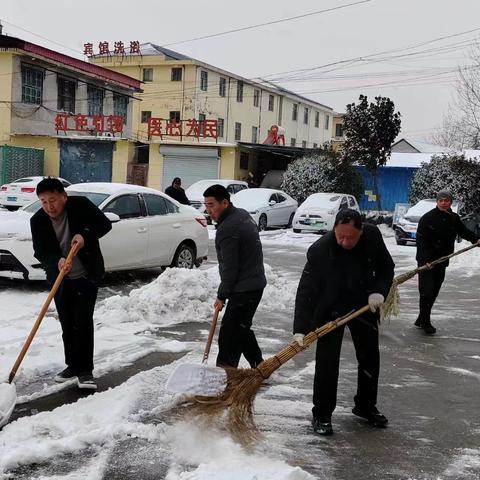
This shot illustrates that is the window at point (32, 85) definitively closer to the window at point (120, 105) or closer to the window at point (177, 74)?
the window at point (120, 105)

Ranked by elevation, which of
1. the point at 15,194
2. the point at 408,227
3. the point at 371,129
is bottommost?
the point at 408,227

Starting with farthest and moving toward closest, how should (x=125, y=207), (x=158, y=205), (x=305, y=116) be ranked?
(x=305, y=116)
(x=158, y=205)
(x=125, y=207)

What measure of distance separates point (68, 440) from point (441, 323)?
5938 mm

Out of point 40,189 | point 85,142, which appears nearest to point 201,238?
point 40,189

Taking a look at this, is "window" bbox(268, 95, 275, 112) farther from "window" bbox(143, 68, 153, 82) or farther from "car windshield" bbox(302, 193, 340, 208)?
"car windshield" bbox(302, 193, 340, 208)

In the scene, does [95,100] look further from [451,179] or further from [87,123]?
[451,179]

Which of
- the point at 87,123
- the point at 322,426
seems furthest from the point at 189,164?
the point at 322,426

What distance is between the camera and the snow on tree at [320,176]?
26.7 metres

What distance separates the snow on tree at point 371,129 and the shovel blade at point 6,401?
73.0ft

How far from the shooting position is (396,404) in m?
5.32

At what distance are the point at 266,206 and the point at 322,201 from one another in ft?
6.18

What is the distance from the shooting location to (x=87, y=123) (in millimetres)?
31344

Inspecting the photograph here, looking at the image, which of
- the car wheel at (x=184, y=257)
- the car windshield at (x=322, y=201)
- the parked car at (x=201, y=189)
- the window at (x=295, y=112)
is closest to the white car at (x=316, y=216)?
the car windshield at (x=322, y=201)

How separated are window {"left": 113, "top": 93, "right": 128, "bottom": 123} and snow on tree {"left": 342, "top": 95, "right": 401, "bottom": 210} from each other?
1516cm
